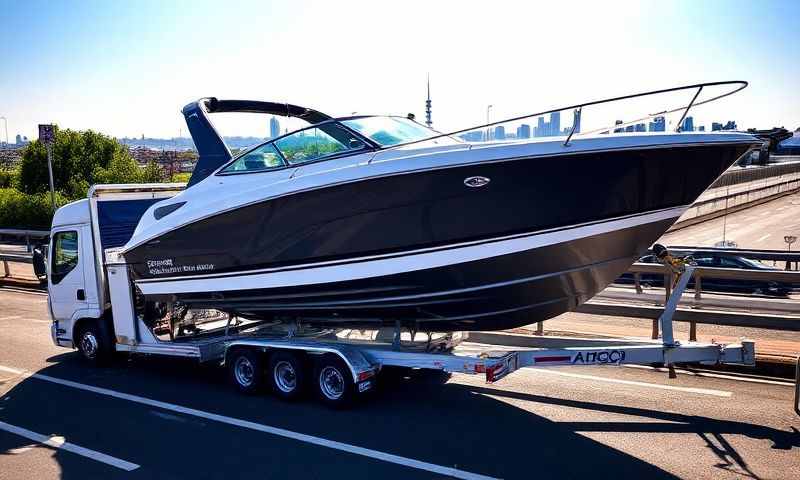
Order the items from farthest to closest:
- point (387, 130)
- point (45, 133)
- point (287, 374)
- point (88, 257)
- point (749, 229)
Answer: point (749, 229)
point (45, 133)
point (88, 257)
point (287, 374)
point (387, 130)

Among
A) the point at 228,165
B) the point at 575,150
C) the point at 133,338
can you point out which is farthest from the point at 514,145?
the point at 133,338

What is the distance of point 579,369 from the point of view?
8.27 meters

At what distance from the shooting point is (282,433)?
6.46 meters

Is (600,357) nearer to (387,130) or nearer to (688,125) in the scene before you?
(688,125)

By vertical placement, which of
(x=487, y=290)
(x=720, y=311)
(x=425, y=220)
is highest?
(x=425, y=220)

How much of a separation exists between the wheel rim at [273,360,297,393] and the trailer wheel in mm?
300

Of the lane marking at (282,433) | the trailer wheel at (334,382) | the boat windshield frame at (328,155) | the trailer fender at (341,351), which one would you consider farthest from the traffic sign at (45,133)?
the trailer wheel at (334,382)

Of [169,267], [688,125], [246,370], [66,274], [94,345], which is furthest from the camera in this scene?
[66,274]

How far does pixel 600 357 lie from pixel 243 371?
408 centimetres

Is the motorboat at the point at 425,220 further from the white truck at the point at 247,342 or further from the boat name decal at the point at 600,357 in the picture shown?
the boat name decal at the point at 600,357

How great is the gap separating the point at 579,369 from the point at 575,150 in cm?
348

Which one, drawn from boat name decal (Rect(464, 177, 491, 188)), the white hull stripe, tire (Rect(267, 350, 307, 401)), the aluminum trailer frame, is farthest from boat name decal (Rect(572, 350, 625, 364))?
tire (Rect(267, 350, 307, 401))

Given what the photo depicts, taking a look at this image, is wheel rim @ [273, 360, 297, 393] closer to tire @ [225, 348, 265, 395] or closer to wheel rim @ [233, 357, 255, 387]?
tire @ [225, 348, 265, 395]

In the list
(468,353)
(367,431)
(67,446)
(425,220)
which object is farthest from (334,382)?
(67,446)
